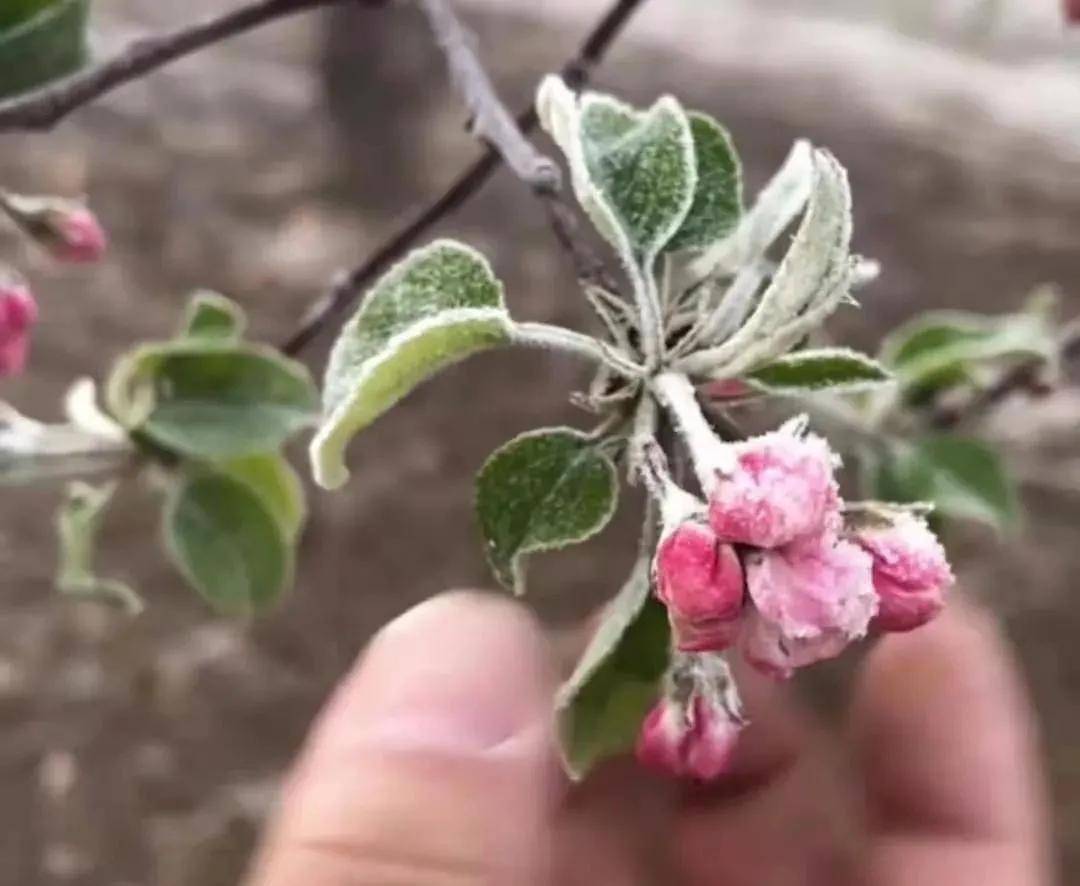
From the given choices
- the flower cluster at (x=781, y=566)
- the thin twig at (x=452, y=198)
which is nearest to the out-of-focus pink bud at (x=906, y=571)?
the flower cluster at (x=781, y=566)

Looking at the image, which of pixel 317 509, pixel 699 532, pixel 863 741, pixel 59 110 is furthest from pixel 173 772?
pixel 699 532

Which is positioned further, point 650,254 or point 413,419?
point 413,419

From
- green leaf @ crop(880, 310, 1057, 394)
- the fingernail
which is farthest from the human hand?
green leaf @ crop(880, 310, 1057, 394)

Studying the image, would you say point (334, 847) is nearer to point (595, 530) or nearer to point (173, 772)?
point (595, 530)

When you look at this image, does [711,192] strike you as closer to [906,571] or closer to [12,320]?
[906,571]

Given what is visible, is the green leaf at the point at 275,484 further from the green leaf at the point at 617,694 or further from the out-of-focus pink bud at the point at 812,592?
the out-of-focus pink bud at the point at 812,592
